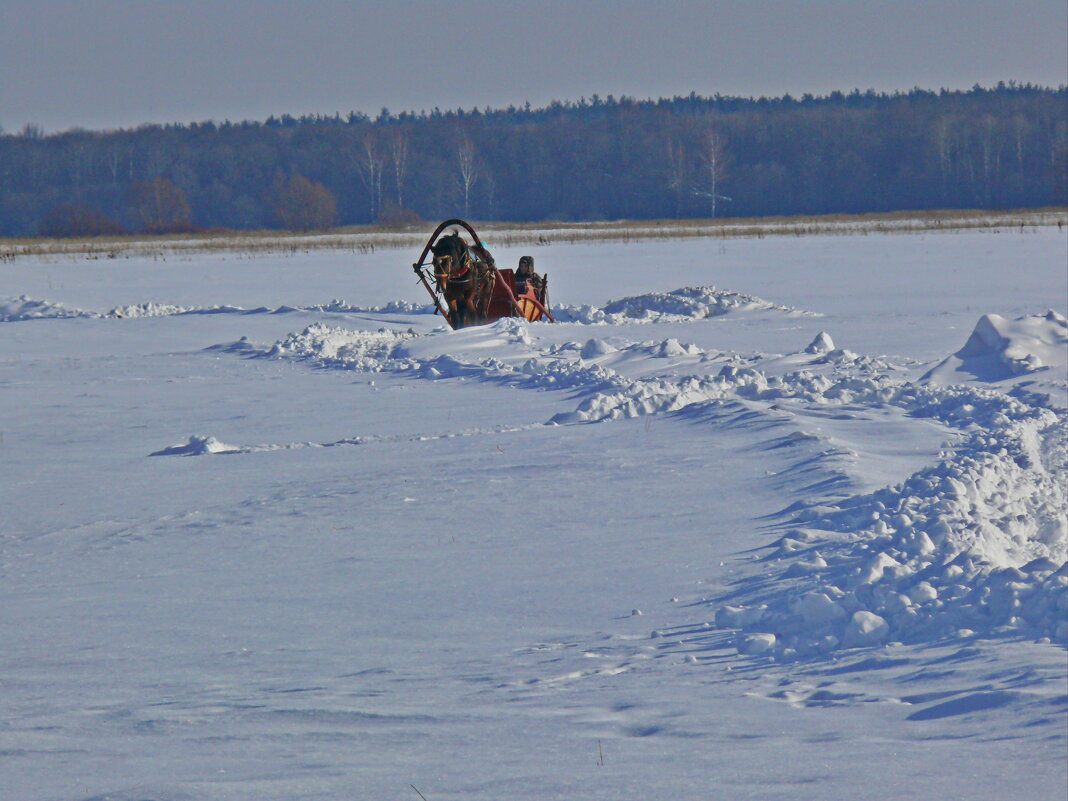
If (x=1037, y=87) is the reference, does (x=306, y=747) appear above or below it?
below

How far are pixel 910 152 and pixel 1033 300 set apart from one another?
114m

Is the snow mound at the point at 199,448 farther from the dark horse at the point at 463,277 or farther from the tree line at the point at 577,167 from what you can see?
the tree line at the point at 577,167

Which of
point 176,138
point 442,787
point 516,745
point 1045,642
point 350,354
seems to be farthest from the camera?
point 176,138

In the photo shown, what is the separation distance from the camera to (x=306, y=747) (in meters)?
3.85

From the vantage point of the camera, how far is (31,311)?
23703 millimetres

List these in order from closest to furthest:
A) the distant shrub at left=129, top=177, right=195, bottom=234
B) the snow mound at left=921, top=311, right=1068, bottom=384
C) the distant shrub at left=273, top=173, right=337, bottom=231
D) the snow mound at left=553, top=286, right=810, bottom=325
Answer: the snow mound at left=921, top=311, right=1068, bottom=384 → the snow mound at left=553, top=286, right=810, bottom=325 → the distant shrub at left=273, top=173, right=337, bottom=231 → the distant shrub at left=129, top=177, right=195, bottom=234

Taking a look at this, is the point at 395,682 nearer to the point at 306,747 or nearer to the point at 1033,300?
the point at 306,747

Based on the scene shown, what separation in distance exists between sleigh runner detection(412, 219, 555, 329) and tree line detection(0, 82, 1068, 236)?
95.6 metres

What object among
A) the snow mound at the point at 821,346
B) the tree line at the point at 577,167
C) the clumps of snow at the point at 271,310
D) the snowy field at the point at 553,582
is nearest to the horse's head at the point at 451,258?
the snowy field at the point at 553,582

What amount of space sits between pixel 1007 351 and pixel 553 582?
8014 mm

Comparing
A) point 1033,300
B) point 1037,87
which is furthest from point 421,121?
point 1033,300

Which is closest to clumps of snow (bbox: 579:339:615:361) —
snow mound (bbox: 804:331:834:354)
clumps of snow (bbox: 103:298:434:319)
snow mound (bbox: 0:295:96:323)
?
snow mound (bbox: 804:331:834:354)

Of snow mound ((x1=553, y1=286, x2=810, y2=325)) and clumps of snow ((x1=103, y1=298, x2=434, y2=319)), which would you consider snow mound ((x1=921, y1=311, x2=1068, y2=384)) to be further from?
clumps of snow ((x1=103, y1=298, x2=434, y2=319))

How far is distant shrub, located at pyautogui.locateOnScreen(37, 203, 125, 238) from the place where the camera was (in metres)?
97.1
